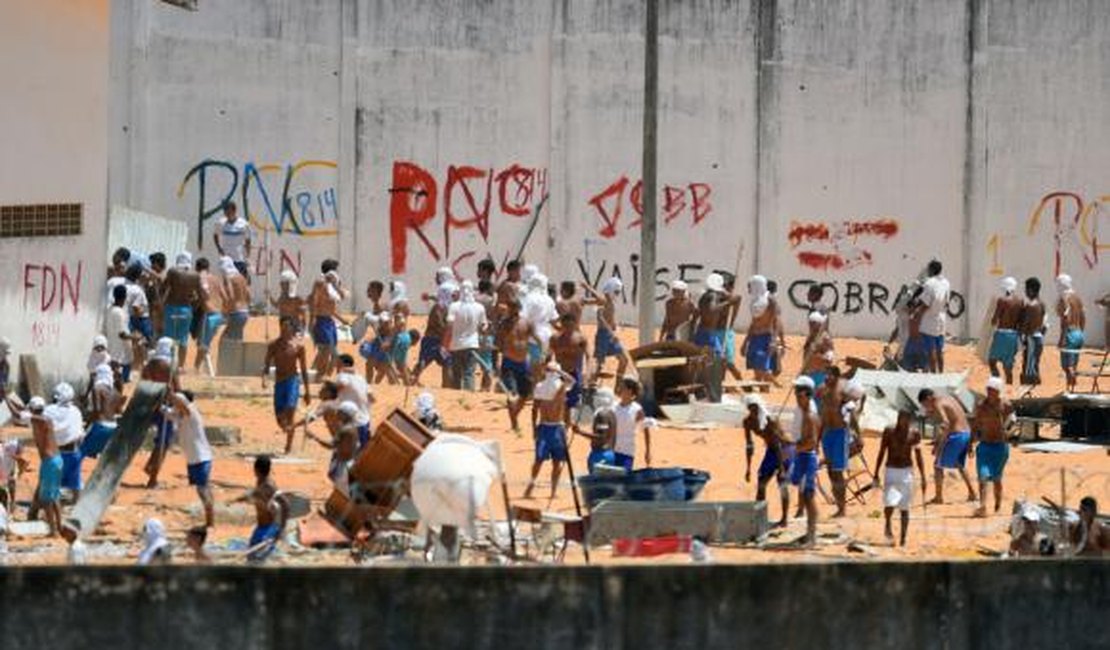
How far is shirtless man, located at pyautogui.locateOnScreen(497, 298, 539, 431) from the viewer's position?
101 ft

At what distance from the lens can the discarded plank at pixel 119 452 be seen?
84.6 ft

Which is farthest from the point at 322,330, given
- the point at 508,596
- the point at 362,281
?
the point at 508,596

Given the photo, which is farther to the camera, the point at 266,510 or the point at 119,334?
the point at 119,334

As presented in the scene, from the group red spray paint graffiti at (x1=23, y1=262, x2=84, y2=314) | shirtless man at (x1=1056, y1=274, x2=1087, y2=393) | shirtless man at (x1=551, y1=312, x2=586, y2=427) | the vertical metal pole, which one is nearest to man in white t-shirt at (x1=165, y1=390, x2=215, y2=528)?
red spray paint graffiti at (x1=23, y1=262, x2=84, y2=314)

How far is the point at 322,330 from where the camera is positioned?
111 ft

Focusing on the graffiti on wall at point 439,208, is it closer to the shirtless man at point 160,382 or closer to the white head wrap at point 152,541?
the shirtless man at point 160,382

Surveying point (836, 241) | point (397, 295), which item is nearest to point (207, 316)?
point (397, 295)

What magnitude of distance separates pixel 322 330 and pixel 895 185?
9.73 m

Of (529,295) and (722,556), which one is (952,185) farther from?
(722,556)

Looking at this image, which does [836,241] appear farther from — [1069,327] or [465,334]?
[465,334]

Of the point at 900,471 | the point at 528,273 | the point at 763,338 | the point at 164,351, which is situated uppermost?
the point at 528,273

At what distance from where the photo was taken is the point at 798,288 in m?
40.3

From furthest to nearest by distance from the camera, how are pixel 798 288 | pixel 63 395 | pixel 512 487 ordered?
pixel 798 288 < pixel 512 487 < pixel 63 395

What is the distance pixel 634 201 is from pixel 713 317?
5970 mm
